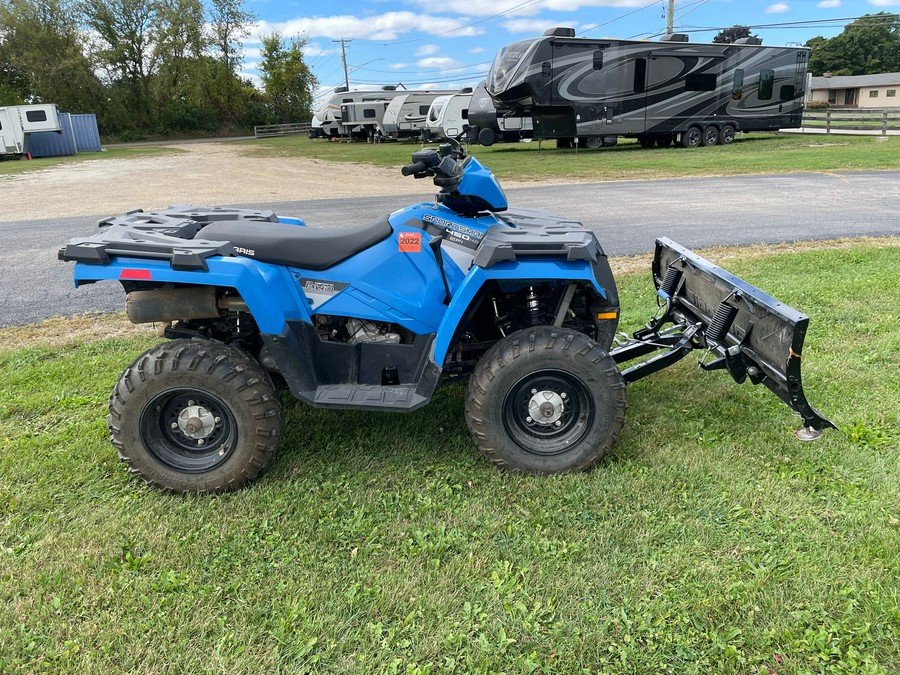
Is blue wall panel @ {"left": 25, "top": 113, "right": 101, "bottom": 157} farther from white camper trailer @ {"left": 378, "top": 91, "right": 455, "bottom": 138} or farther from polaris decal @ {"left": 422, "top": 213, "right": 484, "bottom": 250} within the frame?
polaris decal @ {"left": 422, "top": 213, "right": 484, "bottom": 250}

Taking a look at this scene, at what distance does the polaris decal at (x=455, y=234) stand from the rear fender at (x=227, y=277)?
0.83 metres

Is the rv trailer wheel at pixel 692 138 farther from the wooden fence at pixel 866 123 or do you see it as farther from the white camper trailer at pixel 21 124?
the white camper trailer at pixel 21 124

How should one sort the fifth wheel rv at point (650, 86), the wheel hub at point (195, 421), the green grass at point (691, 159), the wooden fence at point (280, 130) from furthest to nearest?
the wooden fence at point (280, 130) < the fifth wheel rv at point (650, 86) < the green grass at point (691, 159) < the wheel hub at point (195, 421)

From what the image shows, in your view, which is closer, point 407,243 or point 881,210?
point 407,243

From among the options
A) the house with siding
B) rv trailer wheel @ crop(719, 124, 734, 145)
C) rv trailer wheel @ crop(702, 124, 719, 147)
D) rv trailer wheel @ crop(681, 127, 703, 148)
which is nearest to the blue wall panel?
rv trailer wheel @ crop(681, 127, 703, 148)

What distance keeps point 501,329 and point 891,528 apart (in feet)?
6.59

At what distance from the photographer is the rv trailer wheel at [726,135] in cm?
2500

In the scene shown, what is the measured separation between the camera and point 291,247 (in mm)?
3324

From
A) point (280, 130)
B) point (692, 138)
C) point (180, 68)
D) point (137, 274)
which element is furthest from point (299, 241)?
point (180, 68)

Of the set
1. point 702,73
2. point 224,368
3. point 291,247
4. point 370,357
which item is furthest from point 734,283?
point 702,73

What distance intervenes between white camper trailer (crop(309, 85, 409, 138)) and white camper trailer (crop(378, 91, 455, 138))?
4.38 m

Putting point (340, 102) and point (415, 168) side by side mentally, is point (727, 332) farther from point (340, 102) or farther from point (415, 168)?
point (340, 102)

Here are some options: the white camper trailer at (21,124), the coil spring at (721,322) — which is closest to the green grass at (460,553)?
the coil spring at (721,322)

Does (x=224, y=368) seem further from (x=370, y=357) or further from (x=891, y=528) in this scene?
(x=891, y=528)
